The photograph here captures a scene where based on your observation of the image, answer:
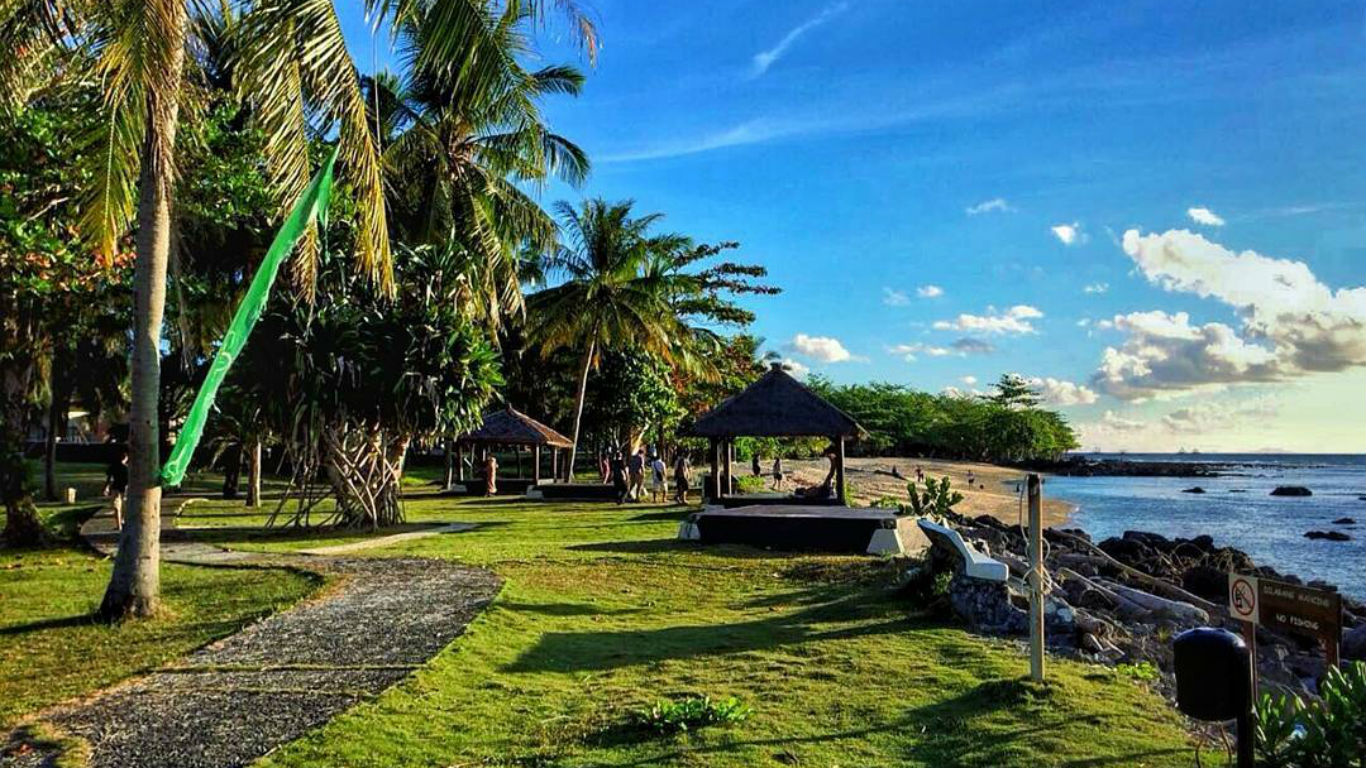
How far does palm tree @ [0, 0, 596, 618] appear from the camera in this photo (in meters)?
7.51

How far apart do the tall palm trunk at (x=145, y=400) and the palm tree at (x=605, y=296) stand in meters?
20.8

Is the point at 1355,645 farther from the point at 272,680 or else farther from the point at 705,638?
the point at 272,680

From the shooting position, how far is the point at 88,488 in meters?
28.5

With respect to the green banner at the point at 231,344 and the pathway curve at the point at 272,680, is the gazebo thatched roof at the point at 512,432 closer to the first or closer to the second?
the pathway curve at the point at 272,680

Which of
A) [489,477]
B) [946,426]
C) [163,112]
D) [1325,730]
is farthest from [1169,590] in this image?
[946,426]

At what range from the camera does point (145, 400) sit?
314 inches

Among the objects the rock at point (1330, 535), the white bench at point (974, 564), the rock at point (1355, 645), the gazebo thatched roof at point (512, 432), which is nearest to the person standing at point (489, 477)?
the gazebo thatched roof at point (512, 432)

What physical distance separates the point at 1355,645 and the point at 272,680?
1138cm

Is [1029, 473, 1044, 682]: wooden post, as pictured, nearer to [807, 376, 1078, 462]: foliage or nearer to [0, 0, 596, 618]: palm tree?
[0, 0, 596, 618]: palm tree

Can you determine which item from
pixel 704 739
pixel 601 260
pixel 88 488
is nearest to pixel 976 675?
pixel 704 739

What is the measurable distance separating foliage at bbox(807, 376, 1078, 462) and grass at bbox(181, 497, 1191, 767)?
72278 millimetres

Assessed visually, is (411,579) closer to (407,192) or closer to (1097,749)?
(1097,749)

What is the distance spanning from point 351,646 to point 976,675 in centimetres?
448

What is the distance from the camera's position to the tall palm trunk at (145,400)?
7.88 meters
